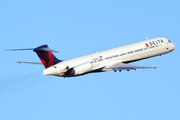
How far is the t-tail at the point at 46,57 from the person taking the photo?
4843cm

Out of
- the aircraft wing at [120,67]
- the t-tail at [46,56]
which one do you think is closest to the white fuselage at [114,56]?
the aircraft wing at [120,67]

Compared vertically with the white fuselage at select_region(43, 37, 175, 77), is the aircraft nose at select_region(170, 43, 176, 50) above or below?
above

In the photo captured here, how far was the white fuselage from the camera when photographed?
4941cm

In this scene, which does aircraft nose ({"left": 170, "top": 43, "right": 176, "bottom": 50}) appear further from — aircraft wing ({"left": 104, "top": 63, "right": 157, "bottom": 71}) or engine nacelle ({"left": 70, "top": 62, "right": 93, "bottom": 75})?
engine nacelle ({"left": 70, "top": 62, "right": 93, "bottom": 75})

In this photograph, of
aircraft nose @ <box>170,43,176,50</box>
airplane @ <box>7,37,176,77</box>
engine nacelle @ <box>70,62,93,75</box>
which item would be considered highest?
aircraft nose @ <box>170,43,176,50</box>

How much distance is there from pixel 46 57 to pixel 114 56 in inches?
394

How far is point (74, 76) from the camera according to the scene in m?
50.2

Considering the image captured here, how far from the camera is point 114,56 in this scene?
54.5 m

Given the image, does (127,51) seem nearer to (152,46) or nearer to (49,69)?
(152,46)

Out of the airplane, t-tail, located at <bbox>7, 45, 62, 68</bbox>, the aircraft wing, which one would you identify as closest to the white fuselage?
the airplane

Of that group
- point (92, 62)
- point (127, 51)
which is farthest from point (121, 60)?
point (92, 62)

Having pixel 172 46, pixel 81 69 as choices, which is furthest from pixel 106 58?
pixel 172 46

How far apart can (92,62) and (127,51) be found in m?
6.54

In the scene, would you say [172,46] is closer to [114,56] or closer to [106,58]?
[114,56]
